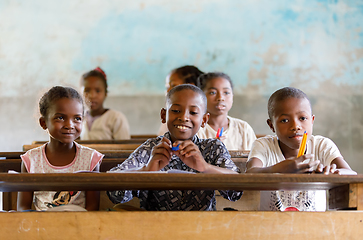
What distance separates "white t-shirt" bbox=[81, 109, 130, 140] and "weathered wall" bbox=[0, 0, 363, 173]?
153 cm

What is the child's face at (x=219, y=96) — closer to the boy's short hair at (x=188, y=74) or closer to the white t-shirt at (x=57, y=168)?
the boy's short hair at (x=188, y=74)

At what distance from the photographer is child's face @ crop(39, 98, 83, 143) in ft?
6.62

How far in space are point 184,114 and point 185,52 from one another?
383cm

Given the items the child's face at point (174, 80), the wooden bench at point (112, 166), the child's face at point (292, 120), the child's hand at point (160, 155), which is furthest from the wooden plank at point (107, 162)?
the child's face at point (174, 80)

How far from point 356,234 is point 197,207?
Result: 722 mm

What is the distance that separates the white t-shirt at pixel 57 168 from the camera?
198 cm

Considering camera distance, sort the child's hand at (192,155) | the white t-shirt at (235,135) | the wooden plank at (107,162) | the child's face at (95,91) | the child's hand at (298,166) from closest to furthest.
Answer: the child's hand at (298,166)
the child's hand at (192,155)
the wooden plank at (107,162)
the white t-shirt at (235,135)
the child's face at (95,91)

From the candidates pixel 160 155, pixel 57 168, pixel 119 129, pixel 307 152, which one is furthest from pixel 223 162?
pixel 119 129

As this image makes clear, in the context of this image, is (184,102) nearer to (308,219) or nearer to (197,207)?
(197,207)

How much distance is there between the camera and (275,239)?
51.1 inches

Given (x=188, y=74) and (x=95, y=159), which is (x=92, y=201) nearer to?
(x=95, y=159)

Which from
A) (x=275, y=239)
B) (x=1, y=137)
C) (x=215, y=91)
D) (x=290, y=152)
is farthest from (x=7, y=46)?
(x=275, y=239)

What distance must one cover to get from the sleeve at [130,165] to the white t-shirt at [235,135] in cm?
96

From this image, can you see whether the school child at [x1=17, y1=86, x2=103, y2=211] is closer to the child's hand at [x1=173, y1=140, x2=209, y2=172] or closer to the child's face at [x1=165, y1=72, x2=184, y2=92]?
the child's hand at [x1=173, y1=140, x2=209, y2=172]
